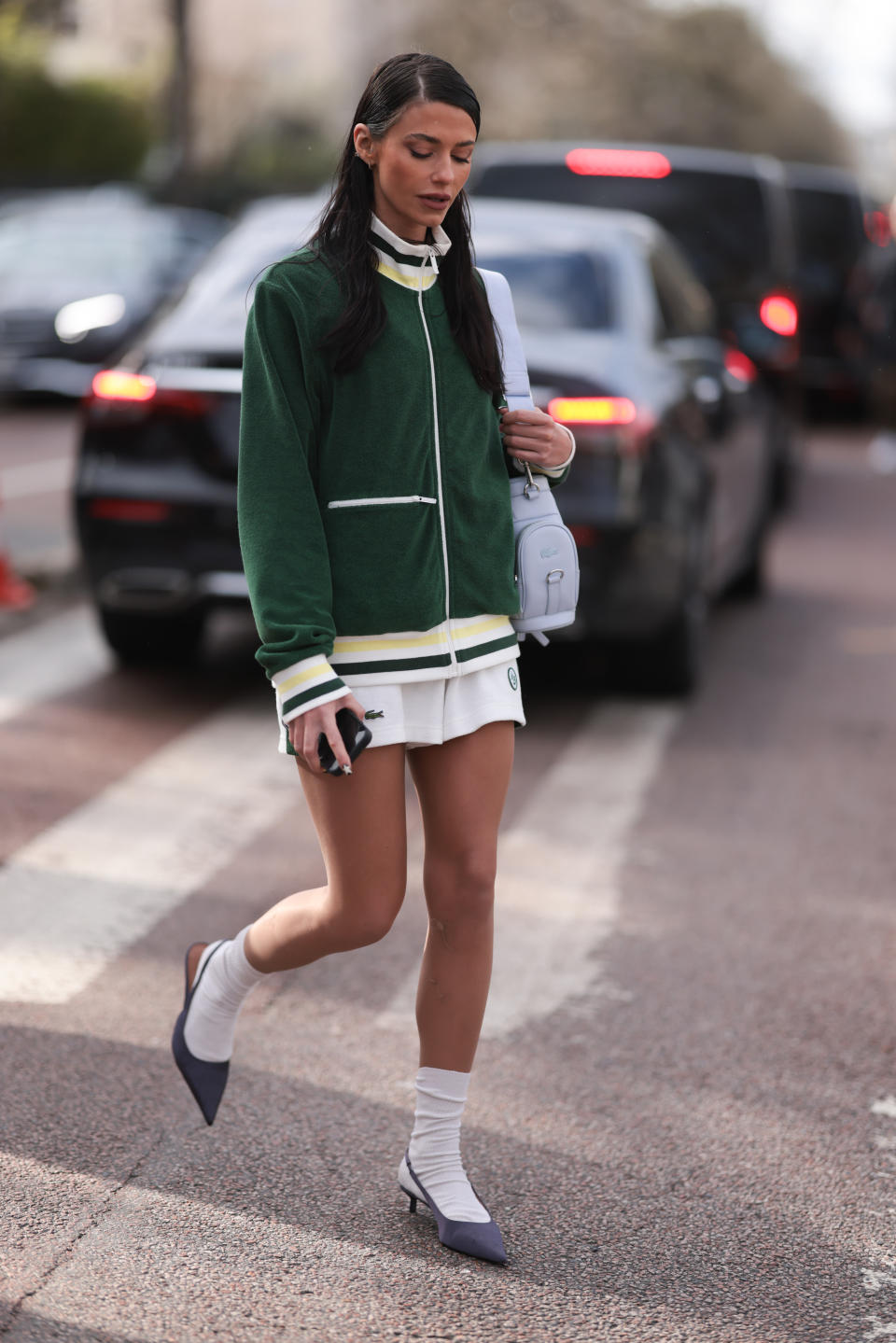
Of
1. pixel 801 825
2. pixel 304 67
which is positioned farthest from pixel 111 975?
pixel 304 67

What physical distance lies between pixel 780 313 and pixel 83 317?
7.72 meters

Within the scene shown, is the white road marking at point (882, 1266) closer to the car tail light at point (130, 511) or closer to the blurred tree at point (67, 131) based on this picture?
the car tail light at point (130, 511)

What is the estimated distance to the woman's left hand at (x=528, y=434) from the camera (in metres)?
3.18

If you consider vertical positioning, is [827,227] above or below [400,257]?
below

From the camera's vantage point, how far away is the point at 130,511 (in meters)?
6.71

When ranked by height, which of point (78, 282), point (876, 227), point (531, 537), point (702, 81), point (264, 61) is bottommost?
point (702, 81)

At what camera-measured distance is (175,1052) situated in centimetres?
349

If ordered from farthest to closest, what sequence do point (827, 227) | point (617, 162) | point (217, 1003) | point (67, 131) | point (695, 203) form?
point (67, 131), point (827, 227), point (695, 203), point (617, 162), point (217, 1003)

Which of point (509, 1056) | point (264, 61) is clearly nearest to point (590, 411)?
point (509, 1056)

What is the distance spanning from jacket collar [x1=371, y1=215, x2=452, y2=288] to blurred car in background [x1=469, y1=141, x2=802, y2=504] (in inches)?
319

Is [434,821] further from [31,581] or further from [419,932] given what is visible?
[31,581]

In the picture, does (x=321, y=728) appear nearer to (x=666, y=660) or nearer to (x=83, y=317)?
(x=666, y=660)

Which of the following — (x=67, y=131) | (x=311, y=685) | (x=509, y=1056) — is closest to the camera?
(x=311, y=685)

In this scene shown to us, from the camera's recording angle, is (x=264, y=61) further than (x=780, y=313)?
Yes
